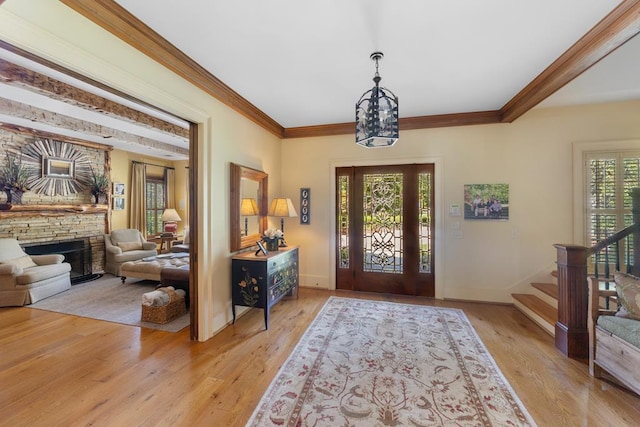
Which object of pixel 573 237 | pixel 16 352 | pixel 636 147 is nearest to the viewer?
pixel 16 352

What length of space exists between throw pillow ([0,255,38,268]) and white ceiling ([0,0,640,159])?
2.49 metres

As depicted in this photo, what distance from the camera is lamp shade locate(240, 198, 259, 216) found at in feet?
11.3

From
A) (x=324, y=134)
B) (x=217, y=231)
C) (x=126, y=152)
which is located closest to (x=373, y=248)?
(x=324, y=134)

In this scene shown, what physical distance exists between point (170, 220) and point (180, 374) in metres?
5.76

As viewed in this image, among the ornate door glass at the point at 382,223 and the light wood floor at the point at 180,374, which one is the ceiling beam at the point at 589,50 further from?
the light wood floor at the point at 180,374

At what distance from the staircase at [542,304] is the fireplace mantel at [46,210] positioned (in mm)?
8044

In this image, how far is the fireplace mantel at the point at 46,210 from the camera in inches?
175

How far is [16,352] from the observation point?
8.29ft

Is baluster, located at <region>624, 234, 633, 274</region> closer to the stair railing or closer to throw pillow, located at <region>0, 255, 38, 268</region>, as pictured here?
the stair railing

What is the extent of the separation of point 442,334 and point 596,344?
121 cm

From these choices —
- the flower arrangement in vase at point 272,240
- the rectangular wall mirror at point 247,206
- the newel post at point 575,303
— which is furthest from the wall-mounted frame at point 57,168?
the newel post at point 575,303

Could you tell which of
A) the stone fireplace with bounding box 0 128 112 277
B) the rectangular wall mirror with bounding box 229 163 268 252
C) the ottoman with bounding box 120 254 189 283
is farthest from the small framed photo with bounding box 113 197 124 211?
the rectangular wall mirror with bounding box 229 163 268 252

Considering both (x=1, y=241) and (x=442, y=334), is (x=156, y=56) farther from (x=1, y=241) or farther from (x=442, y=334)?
(x=1, y=241)

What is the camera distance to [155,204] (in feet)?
23.9
